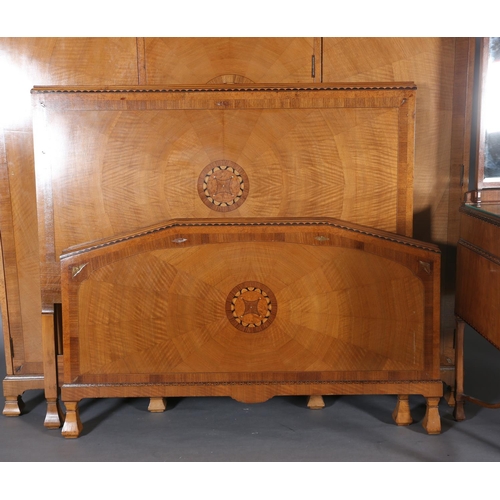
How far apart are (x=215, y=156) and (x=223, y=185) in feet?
0.44

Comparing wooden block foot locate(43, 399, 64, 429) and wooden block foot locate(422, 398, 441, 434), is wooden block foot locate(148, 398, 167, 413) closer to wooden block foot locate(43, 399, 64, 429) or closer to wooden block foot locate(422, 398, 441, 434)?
wooden block foot locate(43, 399, 64, 429)

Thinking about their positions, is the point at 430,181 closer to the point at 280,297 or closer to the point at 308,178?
the point at 308,178

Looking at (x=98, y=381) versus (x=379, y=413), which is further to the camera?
(x=379, y=413)

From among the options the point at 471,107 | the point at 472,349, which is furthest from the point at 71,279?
the point at 472,349

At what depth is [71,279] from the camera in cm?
317

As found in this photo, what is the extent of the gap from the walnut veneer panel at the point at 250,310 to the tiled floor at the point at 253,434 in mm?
222

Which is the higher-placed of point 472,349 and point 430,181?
point 430,181

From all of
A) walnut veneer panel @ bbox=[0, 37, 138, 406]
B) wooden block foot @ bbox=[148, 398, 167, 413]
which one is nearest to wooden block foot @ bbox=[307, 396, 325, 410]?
wooden block foot @ bbox=[148, 398, 167, 413]

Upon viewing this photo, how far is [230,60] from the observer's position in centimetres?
353

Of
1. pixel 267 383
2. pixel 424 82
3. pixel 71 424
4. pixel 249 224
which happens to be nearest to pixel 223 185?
pixel 249 224

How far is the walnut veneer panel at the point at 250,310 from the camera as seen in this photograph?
3188 mm

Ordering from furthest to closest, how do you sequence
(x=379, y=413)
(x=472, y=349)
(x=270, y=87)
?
(x=472, y=349), (x=379, y=413), (x=270, y=87)

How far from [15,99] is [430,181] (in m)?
2.01

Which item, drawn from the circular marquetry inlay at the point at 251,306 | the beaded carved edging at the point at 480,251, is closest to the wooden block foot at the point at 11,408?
the circular marquetry inlay at the point at 251,306
